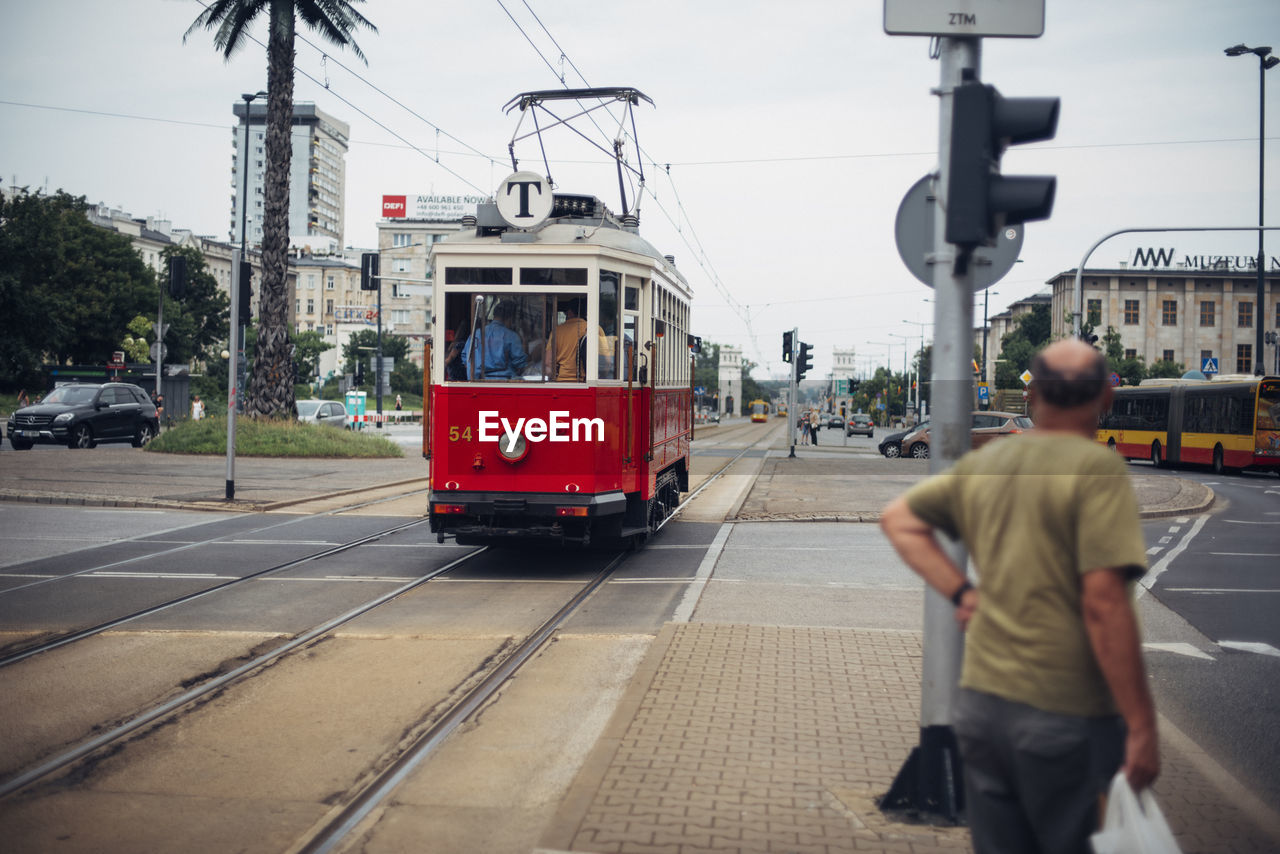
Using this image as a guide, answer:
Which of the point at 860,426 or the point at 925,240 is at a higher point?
the point at 925,240

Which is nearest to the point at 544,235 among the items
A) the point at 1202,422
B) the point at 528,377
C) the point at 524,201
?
the point at 524,201

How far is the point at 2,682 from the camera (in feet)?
21.6

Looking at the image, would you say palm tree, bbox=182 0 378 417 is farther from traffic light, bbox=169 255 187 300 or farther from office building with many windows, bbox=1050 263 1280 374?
office building with many windows, bbox=1050 263 1280 374

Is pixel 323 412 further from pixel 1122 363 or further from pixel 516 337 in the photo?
pixel 1122 363

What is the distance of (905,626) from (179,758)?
A: 18.0 feet

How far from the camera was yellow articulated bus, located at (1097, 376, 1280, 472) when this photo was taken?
3048cm

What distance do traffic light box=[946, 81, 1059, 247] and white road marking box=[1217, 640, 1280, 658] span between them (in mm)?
5806

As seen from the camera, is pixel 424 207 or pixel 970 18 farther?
pixel 424 207

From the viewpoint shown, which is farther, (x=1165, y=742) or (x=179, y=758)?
(x=1165, y=742)

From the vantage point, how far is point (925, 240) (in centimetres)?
501

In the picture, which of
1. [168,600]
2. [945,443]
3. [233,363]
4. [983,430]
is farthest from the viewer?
[983,430]

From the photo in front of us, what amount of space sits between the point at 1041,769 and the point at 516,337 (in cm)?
861

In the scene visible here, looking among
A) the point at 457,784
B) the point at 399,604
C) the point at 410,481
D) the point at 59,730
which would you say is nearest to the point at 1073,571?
the point at 457,784

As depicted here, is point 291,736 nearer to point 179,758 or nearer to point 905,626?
point 179,758
